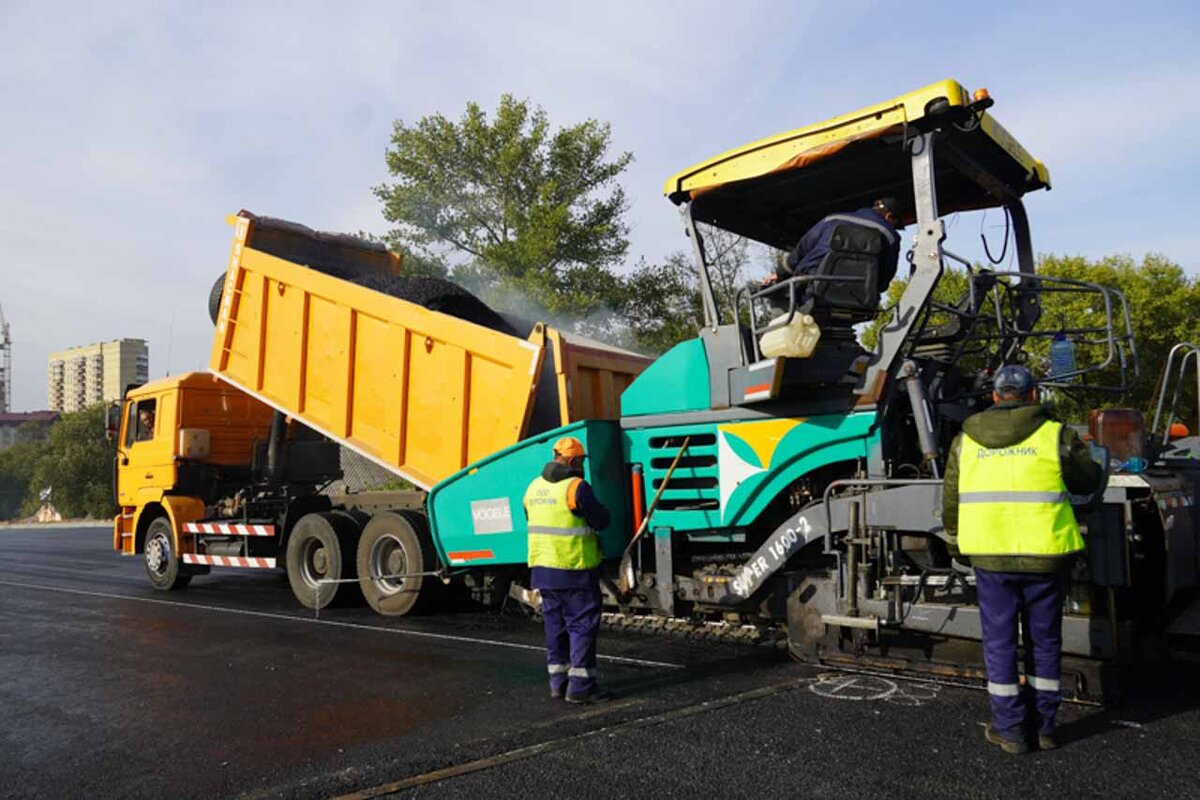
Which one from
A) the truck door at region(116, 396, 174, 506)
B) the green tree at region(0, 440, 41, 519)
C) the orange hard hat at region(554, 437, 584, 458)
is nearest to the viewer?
the orange hard hat at region(554, 437, 584, 458)

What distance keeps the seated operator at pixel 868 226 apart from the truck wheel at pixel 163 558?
26.2ft

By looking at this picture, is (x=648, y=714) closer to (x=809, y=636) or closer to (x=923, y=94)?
(x=809, y=636)

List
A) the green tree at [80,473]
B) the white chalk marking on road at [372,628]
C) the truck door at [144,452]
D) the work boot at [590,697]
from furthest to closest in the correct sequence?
the green tree at [80,473], the truck door at [144,452], the white chalk marking on road at [372,628], the work boot at [590,697]

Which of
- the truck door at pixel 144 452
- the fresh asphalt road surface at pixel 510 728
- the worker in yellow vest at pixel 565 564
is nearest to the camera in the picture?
the fresh asphalt road surface at pixel 510 728

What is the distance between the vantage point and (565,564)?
16.5 ft

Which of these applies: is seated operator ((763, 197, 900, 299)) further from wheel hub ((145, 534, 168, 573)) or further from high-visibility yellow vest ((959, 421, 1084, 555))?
wheel hub ((145, 534, 168, 573))

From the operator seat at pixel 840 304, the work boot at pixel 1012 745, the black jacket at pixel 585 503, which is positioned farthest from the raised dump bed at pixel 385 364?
the work boot at pixel 1012 745

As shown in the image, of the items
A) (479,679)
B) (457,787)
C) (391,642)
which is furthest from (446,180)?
(457,787)

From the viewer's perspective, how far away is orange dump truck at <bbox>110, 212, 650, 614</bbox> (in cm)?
711

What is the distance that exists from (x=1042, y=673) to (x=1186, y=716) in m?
0.94

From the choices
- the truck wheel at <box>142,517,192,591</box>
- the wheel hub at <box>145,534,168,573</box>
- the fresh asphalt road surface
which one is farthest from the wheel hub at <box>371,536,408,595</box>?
the wheel hub at <box>145,534,168,573</box>

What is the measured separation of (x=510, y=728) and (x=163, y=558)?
297 inches

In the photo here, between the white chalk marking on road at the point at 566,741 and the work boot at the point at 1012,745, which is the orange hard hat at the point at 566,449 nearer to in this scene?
the white chalk marking on road at the point at 566,741

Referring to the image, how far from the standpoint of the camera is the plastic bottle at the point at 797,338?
16.4 feet
